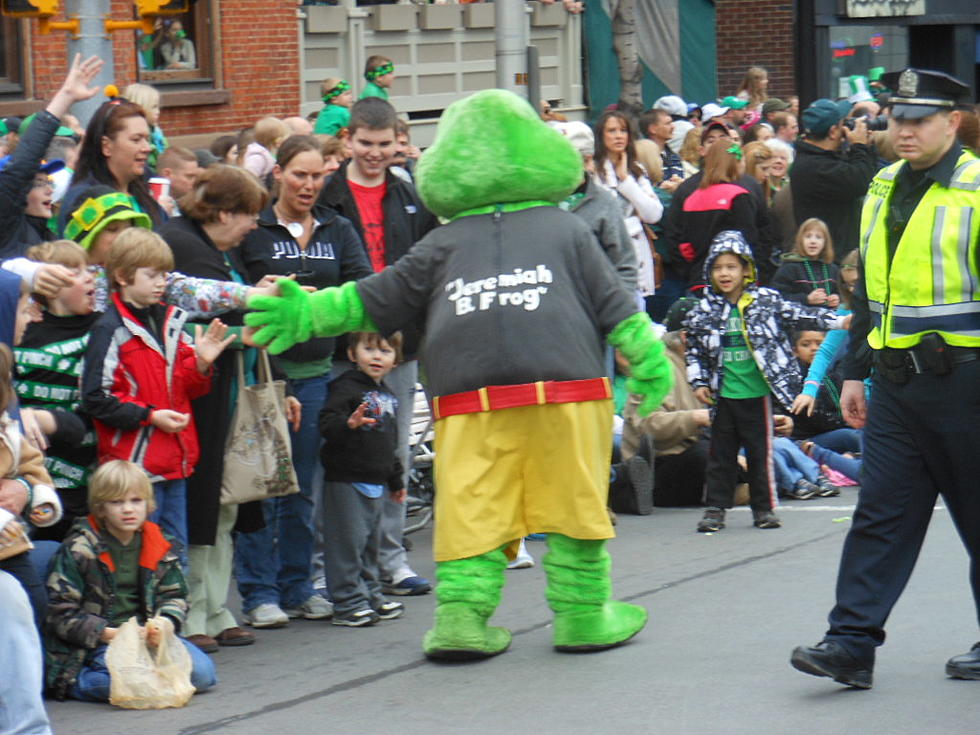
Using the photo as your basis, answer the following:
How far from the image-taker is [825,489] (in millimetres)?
10453

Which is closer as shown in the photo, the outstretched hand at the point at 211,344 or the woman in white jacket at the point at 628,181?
the outstretched hand at the point at 211,344

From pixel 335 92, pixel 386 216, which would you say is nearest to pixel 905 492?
pixel 386 216

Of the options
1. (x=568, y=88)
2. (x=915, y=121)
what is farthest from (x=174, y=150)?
(x=568, y=88)

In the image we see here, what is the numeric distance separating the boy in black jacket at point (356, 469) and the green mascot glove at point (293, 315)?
721 mm

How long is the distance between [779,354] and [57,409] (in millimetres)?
4129

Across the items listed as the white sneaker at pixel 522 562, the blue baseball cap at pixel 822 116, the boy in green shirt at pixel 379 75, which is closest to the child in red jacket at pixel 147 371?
the white sneaker at pixel 522 562

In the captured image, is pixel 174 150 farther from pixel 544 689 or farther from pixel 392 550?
pixel 544 689

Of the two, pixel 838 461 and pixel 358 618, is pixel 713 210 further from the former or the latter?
pixel 358 618

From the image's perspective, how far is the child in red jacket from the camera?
644 centimetres

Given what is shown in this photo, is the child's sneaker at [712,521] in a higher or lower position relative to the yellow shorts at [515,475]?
lower

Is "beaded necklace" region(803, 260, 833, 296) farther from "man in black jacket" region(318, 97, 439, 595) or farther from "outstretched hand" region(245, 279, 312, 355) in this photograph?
"outstretched hand" region(245, 279, 312, 355)

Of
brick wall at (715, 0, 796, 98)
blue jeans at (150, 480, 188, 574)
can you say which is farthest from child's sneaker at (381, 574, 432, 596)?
brick wall at (715, 0, 796, 98)

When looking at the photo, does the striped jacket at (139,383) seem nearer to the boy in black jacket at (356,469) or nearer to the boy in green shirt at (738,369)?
the boy in black jacket at (356,469)

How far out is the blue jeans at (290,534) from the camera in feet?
24.0
